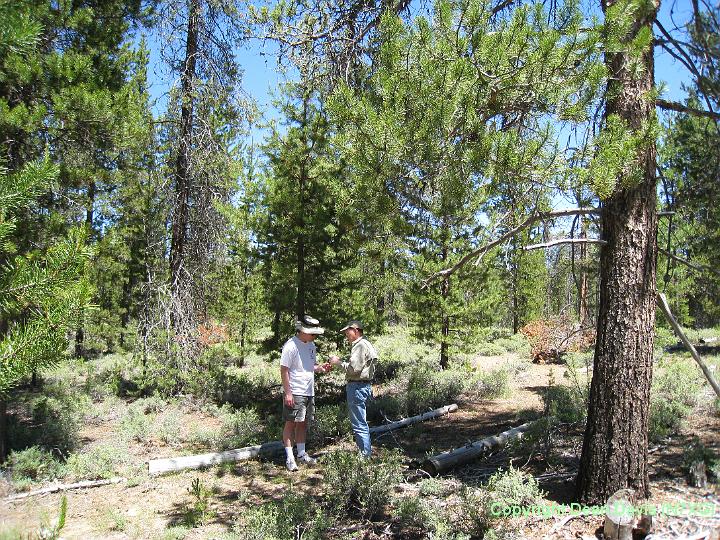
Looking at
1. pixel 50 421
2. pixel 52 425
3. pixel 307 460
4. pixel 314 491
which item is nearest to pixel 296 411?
pixel 307 460

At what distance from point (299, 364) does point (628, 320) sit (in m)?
4.23

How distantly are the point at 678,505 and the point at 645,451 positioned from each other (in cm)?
50

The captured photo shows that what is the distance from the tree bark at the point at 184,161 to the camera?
10258mm

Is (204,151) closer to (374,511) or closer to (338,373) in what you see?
(338,373)

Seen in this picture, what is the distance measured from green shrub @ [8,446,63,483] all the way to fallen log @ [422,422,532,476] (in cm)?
486

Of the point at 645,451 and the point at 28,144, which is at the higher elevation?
the point at 28,144

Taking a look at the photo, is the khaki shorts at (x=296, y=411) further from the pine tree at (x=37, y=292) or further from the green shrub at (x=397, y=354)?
the green shrub at (x=397, y=354)

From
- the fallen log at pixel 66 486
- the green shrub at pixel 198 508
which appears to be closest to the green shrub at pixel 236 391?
the fallen log at pixel 66 486

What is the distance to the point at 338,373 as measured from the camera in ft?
40.5

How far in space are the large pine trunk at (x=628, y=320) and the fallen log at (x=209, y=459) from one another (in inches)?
181

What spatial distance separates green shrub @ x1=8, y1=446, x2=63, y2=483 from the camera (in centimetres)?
615

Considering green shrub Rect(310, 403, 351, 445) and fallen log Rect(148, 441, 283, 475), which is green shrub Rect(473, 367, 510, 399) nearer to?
green shrub Rect(310, 403, 351, 445)

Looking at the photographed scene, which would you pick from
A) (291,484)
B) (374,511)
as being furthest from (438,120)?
(291,484)

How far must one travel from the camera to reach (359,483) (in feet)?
16.8
